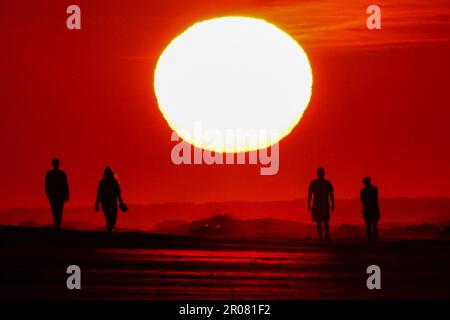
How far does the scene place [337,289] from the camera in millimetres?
23438

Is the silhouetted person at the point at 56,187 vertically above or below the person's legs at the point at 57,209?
above

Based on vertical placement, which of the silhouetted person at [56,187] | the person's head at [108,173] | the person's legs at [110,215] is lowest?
the person's legs at [110,215]

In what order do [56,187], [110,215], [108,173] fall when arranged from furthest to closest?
[110,215]
[108,173]
[56,187]

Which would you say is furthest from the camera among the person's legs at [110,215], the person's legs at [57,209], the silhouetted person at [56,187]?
the person's legs at [110,215]

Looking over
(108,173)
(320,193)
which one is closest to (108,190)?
(108,173)

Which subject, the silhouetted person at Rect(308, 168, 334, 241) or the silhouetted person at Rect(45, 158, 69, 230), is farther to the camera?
the silhouetted person at Rect(308, 168, 334, 241)

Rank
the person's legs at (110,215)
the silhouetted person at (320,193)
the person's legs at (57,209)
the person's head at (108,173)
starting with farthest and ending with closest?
the silhouetted person at (320,193)
the person's legs at (110,215)
the person's head at (108,173)
the person's legs at (57,209)

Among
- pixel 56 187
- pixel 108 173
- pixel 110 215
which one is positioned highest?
pixel 108 173

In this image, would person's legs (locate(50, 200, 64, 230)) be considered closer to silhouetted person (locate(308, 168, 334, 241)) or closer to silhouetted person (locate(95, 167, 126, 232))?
silhouetted person (locate(95, 167, 126, 232))

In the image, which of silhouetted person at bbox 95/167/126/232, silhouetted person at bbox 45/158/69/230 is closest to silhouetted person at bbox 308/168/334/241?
silhouetted person at bbox 95/167/126/232

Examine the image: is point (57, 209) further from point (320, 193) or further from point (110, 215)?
point (320, 193)

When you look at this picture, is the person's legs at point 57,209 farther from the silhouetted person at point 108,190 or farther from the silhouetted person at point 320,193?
the silhouetted person at point 320,193

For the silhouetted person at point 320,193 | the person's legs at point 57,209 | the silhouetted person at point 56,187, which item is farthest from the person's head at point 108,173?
the silhouetted person at point 320,193

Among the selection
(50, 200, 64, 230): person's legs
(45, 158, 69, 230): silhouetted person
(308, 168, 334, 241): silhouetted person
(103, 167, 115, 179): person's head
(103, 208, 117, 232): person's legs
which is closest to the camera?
(45, 158, 69, 230): silhouetted person
